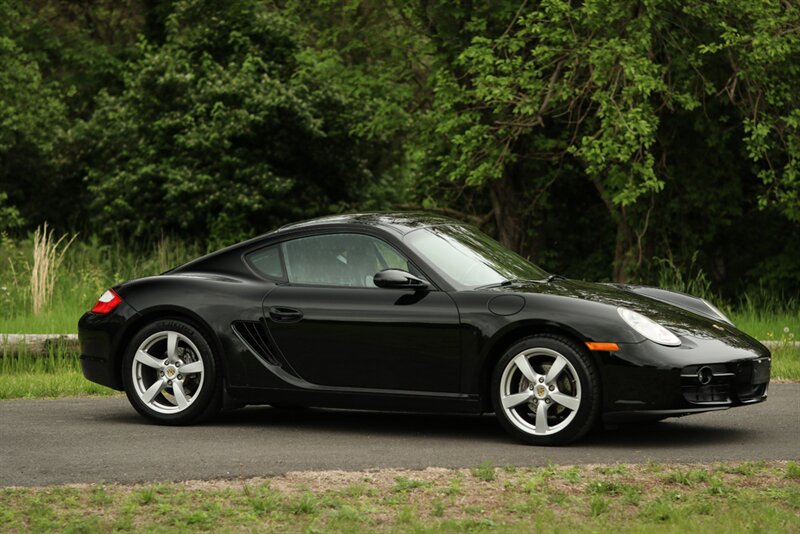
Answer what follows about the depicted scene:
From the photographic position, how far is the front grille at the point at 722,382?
7.71 meters

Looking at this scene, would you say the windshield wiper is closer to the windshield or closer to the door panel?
the windshield

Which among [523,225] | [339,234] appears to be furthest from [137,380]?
[523,225]

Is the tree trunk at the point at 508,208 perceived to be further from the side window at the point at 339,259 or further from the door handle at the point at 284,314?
the door handle at the point at 284,314

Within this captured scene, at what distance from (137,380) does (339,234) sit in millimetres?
1704

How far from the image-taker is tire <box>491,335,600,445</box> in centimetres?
775

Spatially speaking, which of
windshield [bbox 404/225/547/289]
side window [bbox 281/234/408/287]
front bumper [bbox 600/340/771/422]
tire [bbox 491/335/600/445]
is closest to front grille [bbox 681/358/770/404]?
front bumper [bbox 600/340/771/422]

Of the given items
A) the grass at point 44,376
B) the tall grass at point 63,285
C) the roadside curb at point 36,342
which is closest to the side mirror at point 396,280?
the grass at point 44,376

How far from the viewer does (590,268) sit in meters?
25.3

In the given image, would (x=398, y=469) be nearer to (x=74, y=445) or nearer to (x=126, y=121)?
(x=74, y=445)

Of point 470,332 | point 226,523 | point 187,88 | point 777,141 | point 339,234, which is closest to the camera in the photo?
point 226,523

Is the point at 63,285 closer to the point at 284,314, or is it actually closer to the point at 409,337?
the point at 284,314

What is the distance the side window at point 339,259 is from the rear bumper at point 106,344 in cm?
116

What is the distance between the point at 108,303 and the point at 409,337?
2258 millimetres

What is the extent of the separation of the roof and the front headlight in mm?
1583
